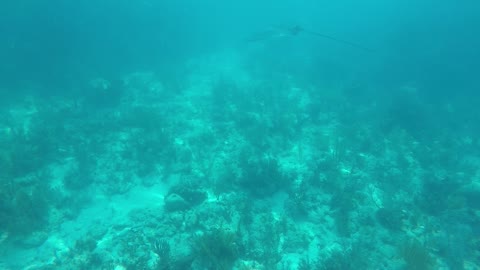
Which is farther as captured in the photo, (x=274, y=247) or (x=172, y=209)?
(x=172, y=209)

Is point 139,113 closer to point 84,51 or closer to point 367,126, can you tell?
point 367,126

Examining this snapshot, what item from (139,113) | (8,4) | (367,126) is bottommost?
(367,126)

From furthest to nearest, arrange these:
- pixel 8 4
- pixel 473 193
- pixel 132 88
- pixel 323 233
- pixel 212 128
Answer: pixel 8 4, pixel 132 88, pixel 212 128, pixel 473 193, pixel 323 233

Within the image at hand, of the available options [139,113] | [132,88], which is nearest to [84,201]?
[139,113]

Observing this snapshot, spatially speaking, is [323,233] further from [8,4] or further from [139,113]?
[8,4]

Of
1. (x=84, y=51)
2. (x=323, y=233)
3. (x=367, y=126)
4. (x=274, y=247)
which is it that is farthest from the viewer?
(x=84, y=51)

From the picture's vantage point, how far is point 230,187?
33.7 ft

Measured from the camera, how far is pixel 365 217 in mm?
9414

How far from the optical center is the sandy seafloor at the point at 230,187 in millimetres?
7891

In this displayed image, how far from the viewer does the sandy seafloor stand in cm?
789

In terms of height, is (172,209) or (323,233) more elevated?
(172,209)

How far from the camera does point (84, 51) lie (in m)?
29.8

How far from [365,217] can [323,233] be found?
1665 millimetres

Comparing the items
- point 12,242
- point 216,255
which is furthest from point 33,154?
point 216,255
